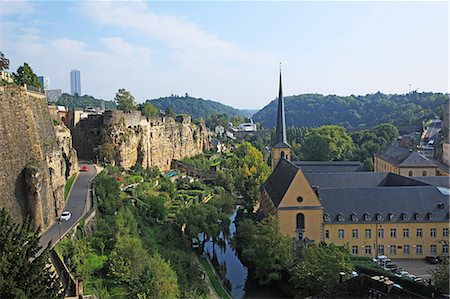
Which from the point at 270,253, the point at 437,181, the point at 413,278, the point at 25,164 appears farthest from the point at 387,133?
the point at 25,164

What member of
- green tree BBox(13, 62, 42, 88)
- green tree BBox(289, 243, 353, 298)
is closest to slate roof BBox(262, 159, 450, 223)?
green tree BBox(289, 243, 353, 298)

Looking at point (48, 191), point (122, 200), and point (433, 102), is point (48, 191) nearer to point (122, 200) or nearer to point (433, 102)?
point (122, 200)

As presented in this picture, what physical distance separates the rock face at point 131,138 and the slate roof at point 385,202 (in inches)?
1066

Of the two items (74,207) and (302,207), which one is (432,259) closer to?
(302,207)

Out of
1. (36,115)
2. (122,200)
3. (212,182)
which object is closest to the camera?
(36,115)

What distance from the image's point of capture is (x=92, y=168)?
47.7 m

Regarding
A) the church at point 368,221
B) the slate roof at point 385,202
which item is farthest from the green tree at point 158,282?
the slate roof at point 385,202

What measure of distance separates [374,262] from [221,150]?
7787 cm

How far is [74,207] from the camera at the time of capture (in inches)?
1297

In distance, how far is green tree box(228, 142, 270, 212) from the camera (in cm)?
5355

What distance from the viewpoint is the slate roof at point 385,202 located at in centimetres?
3497

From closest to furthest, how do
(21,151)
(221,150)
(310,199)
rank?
(21,151)
(310,199)
(221,150)

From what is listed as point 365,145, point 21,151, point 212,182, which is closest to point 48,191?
point 21,151

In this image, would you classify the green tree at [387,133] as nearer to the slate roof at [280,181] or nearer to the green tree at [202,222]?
the slate roof at [280,181]
